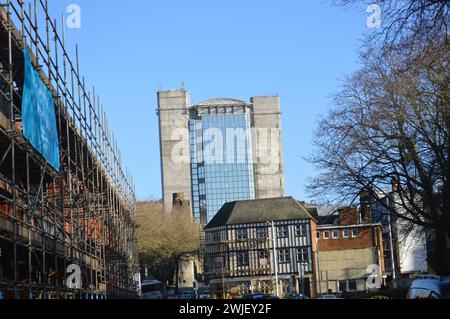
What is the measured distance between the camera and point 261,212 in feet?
304

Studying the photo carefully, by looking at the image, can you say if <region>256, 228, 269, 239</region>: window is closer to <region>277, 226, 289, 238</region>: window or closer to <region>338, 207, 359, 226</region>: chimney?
<region>277, 226, 289, 238</region>: window

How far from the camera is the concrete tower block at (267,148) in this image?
16775cm

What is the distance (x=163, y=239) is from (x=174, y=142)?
81652 millimetres

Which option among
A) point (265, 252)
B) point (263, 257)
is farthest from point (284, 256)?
point (263, 257)

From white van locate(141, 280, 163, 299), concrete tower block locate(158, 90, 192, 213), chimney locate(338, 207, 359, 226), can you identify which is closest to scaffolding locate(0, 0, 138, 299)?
chimney locate(338, 207, 359, 226)

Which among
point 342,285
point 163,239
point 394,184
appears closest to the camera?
point 394,184

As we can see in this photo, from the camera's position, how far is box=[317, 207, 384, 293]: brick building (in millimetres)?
85250

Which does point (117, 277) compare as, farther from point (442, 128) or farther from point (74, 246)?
point (442, 128)

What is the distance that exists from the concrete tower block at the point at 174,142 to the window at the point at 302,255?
8276 cm

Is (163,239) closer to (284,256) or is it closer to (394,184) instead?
(284,256)

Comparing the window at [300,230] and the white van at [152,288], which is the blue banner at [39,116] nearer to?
Result: the white van at [152,288]

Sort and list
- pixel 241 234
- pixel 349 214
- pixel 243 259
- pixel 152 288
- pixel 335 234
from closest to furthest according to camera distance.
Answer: pixel 349 214 < pixel 243 259 < pixel 152 288 < pixel 335 234 < pixel 241 234

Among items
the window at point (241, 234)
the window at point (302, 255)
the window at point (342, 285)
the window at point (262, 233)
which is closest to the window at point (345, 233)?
the window at point (342, 285)
